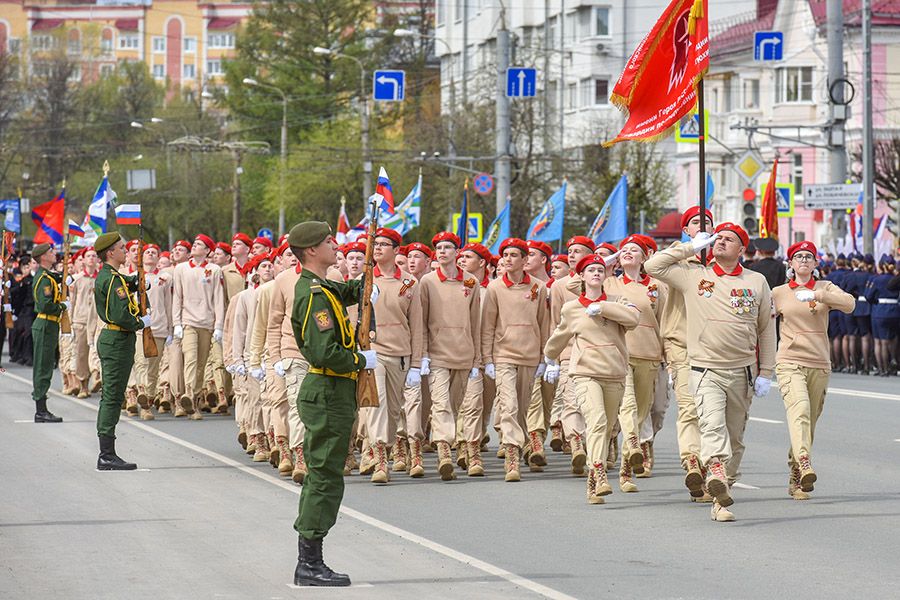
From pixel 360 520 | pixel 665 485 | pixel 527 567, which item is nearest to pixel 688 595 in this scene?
pixel 527 567

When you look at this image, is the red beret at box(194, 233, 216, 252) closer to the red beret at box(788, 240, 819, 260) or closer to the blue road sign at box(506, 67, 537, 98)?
the red beret at box(788, 240, 819, 260)

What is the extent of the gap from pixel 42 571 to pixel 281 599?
160 cm

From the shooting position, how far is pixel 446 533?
37.0ft

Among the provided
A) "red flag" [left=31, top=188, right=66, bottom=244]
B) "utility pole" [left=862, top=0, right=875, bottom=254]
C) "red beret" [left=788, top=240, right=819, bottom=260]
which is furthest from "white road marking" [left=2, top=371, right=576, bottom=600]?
"utility pole" [left=862, top=0, right=875, bottom=254]

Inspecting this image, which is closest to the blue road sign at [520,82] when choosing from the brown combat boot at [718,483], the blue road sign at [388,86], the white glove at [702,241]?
the blue road sign at [388,86]

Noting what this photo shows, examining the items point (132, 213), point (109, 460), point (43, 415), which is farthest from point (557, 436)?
point (43, 415)

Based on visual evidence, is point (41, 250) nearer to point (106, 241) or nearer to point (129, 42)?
point (106, 241)

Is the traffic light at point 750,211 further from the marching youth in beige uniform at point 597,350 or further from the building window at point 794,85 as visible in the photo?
the building window at point 794,85

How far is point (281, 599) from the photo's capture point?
29.2ft

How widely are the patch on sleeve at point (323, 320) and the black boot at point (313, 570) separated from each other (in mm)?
1079

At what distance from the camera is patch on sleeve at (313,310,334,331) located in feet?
30.6

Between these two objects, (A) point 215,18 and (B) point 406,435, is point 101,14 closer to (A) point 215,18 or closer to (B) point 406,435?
(A) point 215,18

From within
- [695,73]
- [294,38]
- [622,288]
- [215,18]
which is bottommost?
[622,288]

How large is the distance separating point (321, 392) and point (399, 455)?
5648 millimetres
